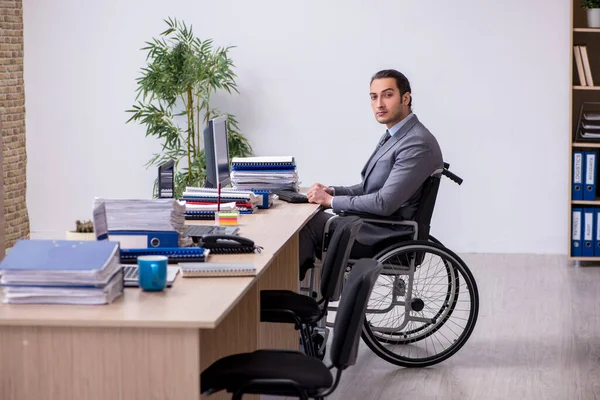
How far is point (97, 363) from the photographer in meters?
2.35

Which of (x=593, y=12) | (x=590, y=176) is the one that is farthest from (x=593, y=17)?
(x=590, y=176)

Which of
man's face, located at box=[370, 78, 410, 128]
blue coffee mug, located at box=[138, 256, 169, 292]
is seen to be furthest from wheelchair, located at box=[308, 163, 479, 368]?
blue coffee mug, located at box=[138, 256, 169, 292]

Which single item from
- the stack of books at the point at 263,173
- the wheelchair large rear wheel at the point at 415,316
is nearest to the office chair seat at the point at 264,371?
the wheelchair large rear wheel at the point at 415,316

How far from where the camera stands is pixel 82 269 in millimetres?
2486

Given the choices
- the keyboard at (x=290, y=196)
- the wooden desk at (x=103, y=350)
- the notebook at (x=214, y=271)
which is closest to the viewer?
the wooden desk at (x=103, y=350)

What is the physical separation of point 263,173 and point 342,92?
8.14ft

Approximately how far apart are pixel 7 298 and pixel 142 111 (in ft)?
15.5

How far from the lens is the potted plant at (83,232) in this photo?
122 inches

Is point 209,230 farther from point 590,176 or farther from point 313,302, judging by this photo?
point 590,176

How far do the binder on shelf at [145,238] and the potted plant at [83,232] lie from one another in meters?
0.09

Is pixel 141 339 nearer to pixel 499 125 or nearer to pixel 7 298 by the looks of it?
pixel 7 298

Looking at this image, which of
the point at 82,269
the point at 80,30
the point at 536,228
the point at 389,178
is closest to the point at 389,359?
the point at 389,178

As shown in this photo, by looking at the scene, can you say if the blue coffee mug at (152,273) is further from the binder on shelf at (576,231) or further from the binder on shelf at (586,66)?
the binder on shelf at (586,66)

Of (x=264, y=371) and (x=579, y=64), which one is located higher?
(x=579, y=64)
